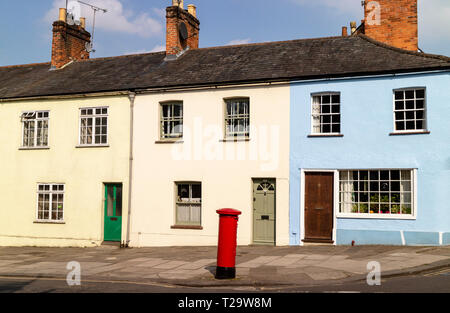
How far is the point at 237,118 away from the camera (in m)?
17.2

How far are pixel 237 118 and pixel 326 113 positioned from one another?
10.6ft

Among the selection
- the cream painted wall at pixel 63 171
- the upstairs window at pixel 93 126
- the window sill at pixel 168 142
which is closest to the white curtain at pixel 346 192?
the window sill at pixel 168 142

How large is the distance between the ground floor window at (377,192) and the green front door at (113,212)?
8538 mm

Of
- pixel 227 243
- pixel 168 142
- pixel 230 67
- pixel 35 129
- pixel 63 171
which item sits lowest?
pixel 227 243

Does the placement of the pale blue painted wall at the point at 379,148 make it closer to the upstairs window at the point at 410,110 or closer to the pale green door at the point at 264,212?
the upstairs window at the point at 410,110

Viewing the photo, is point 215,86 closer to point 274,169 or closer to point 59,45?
point 274,169

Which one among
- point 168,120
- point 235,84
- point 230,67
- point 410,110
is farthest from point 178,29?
point 410,110

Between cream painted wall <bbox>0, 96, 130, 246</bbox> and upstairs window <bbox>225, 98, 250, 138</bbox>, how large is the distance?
414 cm

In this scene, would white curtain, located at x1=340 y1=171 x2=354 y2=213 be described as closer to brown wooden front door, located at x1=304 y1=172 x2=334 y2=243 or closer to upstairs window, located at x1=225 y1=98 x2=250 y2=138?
brown wooden front door, located at x1=304 y1=172 x2=334 y2=243

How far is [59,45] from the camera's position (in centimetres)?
2280

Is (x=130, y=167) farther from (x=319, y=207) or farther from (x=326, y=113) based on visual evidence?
(x=326, y=113)

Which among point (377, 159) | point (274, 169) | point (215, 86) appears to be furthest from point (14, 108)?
point (377, 159)

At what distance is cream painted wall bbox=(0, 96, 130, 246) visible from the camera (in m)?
18.5
